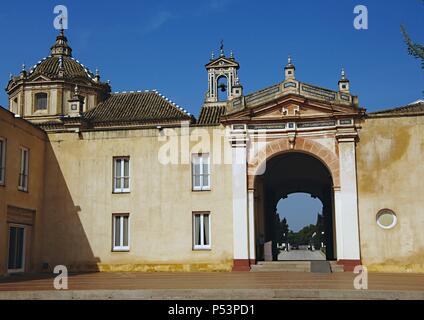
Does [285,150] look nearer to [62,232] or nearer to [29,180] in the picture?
[62,232]

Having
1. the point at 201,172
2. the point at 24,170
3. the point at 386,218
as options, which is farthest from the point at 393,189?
the point at 24,170

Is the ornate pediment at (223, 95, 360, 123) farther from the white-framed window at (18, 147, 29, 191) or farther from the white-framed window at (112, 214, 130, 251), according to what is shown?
the white-framed window at (18, 147, 29, 191)

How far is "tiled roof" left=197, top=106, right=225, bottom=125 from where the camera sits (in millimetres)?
43284

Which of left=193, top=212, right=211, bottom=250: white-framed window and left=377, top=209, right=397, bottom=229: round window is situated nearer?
left=377, top=209, right=397, bottom=229: round window

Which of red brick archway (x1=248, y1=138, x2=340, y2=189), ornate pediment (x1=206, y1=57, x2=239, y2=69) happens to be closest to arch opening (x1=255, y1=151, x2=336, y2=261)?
red brick archway (x1=248, y1=138, x2=340, y2=189)

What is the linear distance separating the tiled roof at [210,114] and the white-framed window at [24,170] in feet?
64.8

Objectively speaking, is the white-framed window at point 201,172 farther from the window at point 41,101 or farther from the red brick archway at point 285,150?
the window at point 41,101

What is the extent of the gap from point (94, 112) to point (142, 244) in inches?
858

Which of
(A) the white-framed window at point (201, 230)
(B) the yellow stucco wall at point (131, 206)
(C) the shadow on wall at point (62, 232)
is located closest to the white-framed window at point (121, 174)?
(B) the yellow stucco wall at point (131, 206)

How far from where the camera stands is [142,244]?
83.5 ft

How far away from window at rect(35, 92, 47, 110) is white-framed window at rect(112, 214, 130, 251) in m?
24.1

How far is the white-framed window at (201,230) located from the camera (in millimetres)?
25203
